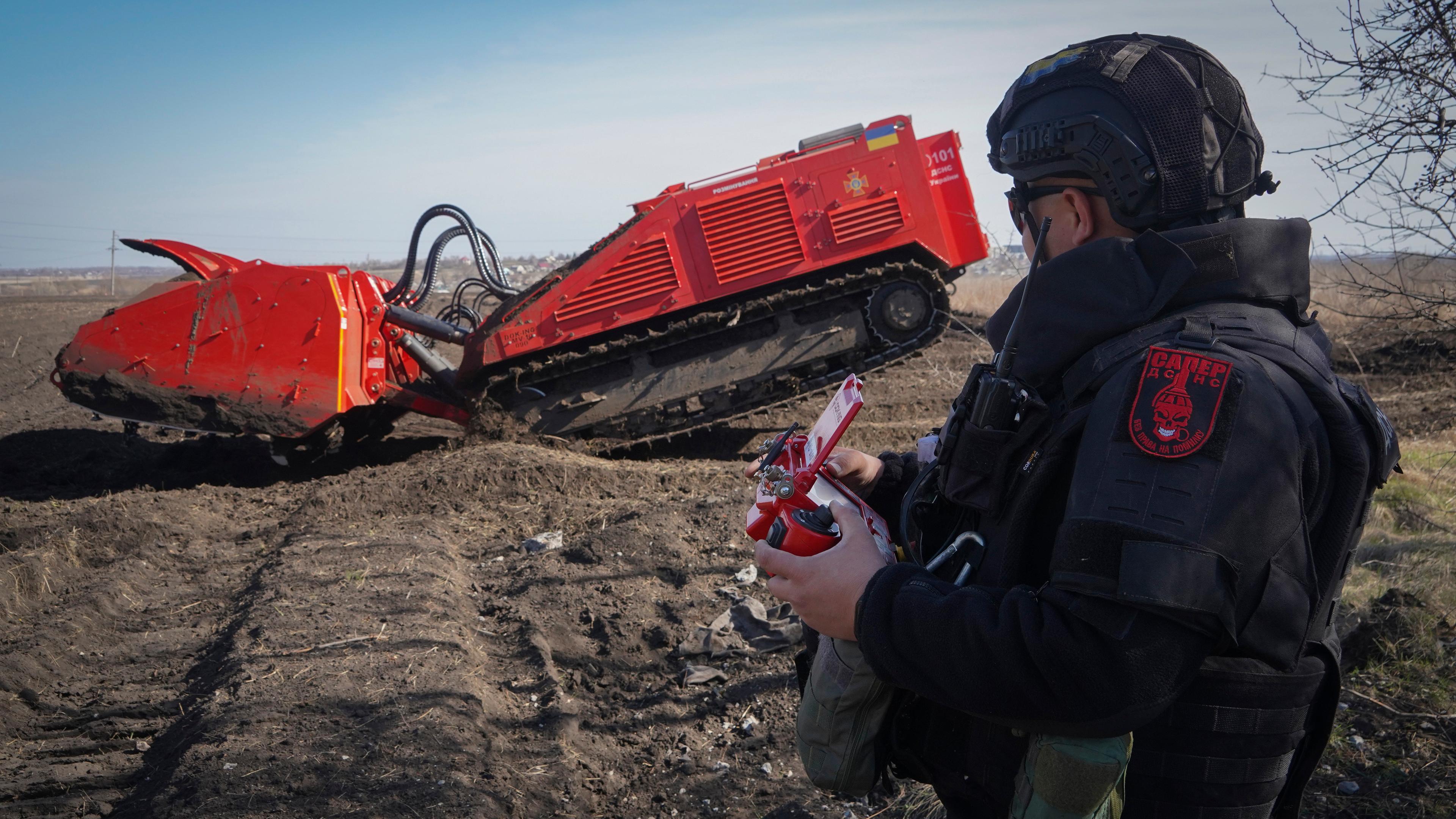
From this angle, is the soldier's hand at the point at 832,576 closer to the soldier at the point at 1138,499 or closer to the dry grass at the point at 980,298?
the soldier at the point at 1138,499

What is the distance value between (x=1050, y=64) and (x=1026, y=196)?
0.24 metres

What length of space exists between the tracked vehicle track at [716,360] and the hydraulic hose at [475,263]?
→ 1.08m

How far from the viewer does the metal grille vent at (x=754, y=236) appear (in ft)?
25.4

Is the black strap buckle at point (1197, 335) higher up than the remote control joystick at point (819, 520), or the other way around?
the black strap buckle at point (1197, 335)

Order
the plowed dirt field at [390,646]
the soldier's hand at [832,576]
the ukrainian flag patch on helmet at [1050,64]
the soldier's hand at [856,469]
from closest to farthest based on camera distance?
the soldier's hand at [832,576]
the ukrainian flag patch on helmet at [1050,64]
the soldier's hand at [856,469]
the plowed dirt field at [390,646]

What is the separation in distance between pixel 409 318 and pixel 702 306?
2672 millimetres

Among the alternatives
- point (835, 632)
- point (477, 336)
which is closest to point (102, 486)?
point (477, 336)

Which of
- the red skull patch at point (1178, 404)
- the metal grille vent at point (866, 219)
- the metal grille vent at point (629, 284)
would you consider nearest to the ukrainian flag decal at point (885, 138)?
the metal grille vent at point (866, 219)

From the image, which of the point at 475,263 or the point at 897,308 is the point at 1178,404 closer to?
the point at 897,308

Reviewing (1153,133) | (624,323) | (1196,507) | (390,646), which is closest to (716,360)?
(624,323)

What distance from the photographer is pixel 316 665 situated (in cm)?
390

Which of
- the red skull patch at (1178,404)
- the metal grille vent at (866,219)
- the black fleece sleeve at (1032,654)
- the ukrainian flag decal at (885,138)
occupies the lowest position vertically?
the black fleece sleeve at (1032,654)

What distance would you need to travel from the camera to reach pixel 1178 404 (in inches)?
47.7

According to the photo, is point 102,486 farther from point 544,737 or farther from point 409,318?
point 544,737
